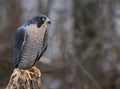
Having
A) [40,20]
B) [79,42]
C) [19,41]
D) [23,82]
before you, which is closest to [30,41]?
[19,41]

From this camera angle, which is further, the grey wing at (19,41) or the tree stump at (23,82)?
the grey wing at (19,41)

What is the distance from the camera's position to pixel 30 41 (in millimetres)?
6402

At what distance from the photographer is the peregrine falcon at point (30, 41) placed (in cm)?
631

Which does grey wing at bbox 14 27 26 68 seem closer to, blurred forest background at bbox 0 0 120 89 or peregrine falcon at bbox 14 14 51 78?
peregrine falcon at bbox 14 14 51 78

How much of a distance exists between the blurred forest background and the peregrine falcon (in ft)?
12.8

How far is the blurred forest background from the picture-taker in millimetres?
11164

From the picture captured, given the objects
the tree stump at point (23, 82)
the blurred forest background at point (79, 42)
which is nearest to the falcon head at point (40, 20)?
the tree stump at point (23, 82)

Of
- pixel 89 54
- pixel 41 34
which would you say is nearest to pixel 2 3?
pixel 89 54

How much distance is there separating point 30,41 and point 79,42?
506 centimetres

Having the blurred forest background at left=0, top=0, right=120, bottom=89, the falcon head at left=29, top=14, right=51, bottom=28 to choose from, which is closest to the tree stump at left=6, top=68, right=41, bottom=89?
the falcon head at left=29, top=14, right=51, bottom=28

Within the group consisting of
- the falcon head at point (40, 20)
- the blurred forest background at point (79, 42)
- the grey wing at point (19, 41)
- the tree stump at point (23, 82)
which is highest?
the falcon head at point (40, 20)

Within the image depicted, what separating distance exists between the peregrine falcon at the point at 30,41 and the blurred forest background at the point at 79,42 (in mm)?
3909

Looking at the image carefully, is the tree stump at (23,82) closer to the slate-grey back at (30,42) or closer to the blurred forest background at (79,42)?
the slate-grey back at (30,42)

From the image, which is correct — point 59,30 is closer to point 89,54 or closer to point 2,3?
point 89,54
